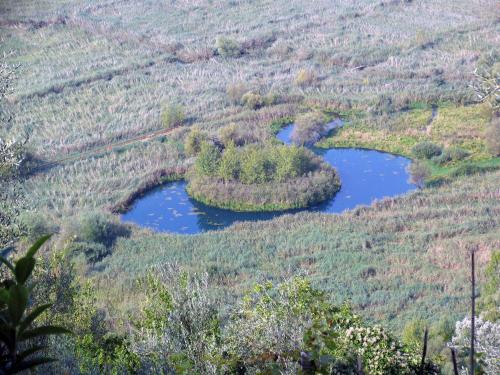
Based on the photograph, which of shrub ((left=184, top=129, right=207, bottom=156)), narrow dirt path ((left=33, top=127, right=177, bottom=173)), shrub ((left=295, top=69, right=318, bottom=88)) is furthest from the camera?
shrub ((left=295, top=69, right=318, bottom=88))

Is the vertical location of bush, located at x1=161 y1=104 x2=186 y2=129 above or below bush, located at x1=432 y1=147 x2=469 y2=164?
above

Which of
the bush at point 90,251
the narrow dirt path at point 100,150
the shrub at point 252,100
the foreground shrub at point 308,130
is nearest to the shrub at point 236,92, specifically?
the shrub at point 252,100

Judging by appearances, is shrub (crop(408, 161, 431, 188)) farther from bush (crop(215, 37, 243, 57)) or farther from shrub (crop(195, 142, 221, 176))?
bush (crop(215, 37, 243, 57))

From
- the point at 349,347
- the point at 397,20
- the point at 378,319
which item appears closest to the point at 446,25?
the point at 397,20

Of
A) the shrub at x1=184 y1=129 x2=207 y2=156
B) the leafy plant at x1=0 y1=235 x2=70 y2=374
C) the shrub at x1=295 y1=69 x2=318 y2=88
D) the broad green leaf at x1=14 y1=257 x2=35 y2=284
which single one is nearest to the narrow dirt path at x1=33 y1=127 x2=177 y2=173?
the shrub at x1=184 y1=129 x2=207 y2=156

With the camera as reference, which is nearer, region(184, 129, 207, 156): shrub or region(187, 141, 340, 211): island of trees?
region(187, 141, 340, 211): island of trees

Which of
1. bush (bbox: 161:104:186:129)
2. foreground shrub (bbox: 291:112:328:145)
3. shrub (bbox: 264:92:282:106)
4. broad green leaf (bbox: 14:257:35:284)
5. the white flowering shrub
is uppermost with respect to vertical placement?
broad green leaf (bbox: 14:257:35:284)

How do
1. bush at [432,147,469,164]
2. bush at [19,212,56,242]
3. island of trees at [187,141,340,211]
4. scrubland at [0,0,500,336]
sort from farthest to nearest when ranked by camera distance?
bush at [432,147,469,164] → island of trees at [187,141,340,211] → bush at [19,212,56,242] → scrubland at [0,0,500,336]

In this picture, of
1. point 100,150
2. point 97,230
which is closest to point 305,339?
point 97,230
